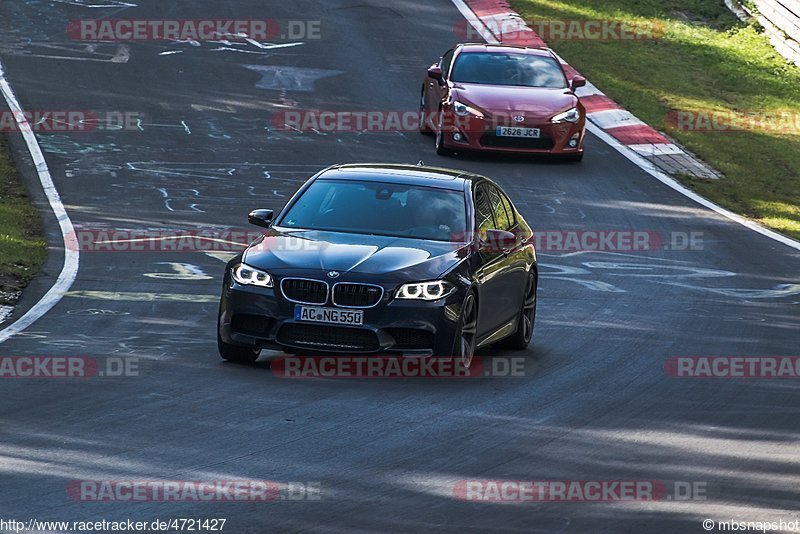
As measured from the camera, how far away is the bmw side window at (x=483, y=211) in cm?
1255

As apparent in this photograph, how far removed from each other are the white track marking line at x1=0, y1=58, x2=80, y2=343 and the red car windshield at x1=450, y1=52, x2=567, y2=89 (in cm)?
684

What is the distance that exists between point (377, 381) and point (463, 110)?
1336 cm

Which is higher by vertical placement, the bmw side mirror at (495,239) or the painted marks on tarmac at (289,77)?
the bmw side mirror at (495,239)

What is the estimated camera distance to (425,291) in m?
11.2

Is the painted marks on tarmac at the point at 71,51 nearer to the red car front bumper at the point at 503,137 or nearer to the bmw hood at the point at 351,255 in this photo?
the red car front bumper at the point at 503,137

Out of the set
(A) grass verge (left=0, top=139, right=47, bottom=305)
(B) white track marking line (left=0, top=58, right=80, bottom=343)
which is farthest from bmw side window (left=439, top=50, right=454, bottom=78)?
(A) grass verge (left=0, top=139, right=47, bottom=305)

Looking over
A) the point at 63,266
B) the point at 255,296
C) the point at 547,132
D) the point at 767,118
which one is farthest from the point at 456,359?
the point at 767,118

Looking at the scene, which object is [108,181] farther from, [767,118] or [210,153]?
[767,118]

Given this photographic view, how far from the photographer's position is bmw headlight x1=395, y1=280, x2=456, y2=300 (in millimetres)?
11164

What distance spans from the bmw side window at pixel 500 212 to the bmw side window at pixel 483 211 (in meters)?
0.11

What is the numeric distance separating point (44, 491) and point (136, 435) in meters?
1.37

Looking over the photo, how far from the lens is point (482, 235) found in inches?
488

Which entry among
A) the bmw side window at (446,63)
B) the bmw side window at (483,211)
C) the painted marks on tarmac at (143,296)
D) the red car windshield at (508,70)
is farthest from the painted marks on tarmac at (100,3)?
the bmw side window at (483,211)

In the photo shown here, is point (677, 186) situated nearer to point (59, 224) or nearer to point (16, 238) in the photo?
point (59, 224)
